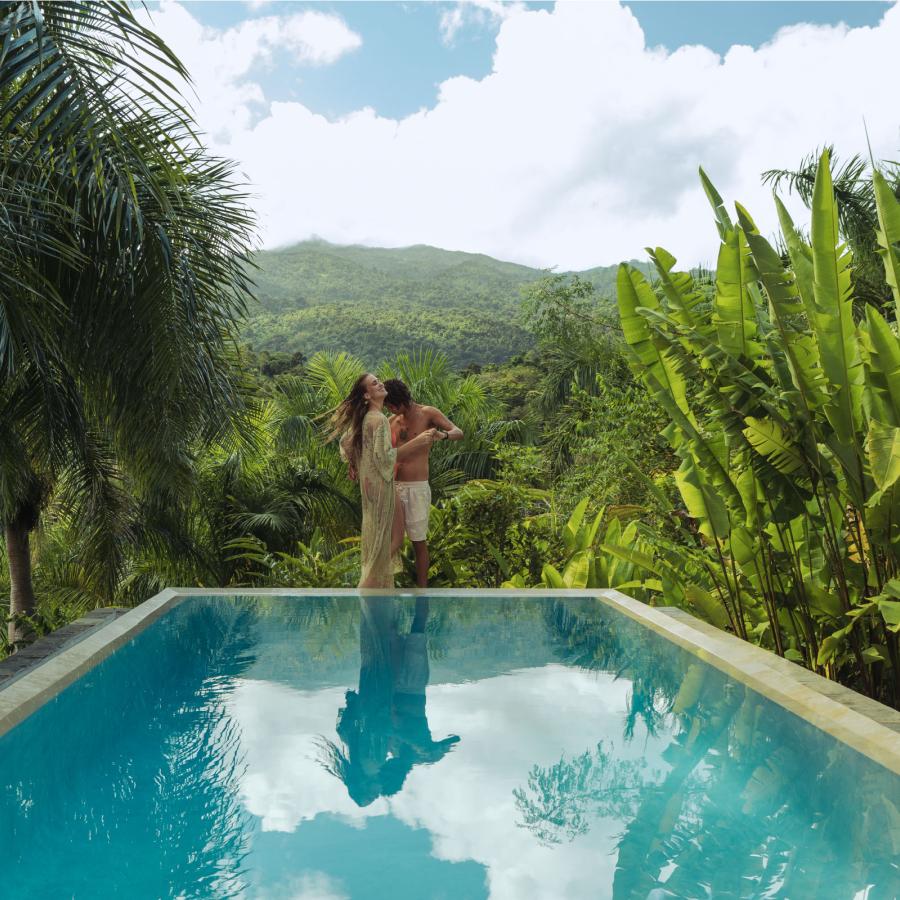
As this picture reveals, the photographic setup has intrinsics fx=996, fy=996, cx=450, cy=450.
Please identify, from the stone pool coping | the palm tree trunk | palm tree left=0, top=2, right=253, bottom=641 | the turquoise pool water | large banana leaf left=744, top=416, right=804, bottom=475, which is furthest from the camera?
the palm tree trunk

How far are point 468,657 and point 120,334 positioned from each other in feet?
11.7

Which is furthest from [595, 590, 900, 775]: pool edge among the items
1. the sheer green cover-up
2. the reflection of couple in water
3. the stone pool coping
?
the sheer green cover-up

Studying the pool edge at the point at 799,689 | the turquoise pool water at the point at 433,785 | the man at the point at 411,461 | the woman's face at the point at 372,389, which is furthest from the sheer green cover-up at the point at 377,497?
the pool edge at the point at 799,689

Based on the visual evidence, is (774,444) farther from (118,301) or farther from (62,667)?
(118,301)

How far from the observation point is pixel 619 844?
2855 millimetres

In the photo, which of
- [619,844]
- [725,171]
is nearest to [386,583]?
[619,844]

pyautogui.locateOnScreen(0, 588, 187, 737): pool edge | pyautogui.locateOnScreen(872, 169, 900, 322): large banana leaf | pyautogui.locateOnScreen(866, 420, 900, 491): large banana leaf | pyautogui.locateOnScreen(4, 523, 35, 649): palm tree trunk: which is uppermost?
pyautogui.locateOnScreen(872, 169, 900, 322): large banana leaf

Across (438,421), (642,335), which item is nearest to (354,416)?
(438,421)

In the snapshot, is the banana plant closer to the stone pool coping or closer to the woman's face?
the stone pool coping

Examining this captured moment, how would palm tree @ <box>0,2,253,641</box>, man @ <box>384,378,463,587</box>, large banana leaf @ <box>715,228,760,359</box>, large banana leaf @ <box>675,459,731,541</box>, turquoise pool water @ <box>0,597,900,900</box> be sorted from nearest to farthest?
turquoise pool water @ <box>0,597,900,900</box>, large banana leaf @ <box>715,228,760,359</box>, large banana leaf @ <box>675,459,731,541</box>, palm tree @ <box>0,2,253,641</box>, man @ <box>384,378,463,587</box>

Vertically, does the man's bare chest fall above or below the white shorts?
above

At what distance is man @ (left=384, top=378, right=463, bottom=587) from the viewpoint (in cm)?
745

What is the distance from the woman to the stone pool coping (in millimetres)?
1526

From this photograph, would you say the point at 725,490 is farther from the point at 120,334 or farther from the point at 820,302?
the point at 120,334
